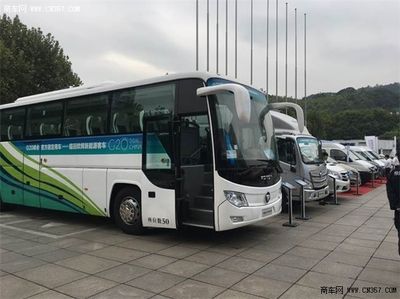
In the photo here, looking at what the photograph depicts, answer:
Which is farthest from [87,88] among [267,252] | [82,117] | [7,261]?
[267,252]

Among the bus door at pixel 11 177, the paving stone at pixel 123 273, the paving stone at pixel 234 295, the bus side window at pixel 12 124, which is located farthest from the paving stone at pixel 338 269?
the bus side window at pixel 12 124

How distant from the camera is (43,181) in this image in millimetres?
10391

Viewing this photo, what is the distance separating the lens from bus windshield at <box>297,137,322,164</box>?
11.8 metres

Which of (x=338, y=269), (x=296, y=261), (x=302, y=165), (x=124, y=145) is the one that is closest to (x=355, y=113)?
(x=302, y=165)

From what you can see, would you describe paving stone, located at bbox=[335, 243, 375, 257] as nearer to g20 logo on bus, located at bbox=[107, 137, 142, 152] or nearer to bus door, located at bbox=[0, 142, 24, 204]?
g20 logo on bus, located at bbox=[107, 137, 142, 152]

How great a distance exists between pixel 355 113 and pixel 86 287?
78.8 m

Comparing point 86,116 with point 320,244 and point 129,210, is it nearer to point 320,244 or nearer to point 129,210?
point 129,210

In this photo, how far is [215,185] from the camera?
23.6 ft

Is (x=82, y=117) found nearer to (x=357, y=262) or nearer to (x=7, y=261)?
(x=7, y=261)

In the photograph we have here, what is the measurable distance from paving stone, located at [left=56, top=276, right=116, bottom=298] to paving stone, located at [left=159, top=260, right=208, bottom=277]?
95 centimetres

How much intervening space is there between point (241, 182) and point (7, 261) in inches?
166

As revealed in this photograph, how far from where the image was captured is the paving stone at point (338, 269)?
19.3ft

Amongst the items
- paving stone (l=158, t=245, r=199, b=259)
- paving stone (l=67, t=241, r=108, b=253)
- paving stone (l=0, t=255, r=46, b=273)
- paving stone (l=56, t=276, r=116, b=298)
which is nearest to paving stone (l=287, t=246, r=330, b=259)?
paving stone (l=158, t=245, r=199, b=259)

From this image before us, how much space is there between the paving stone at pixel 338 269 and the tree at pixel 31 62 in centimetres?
2282
